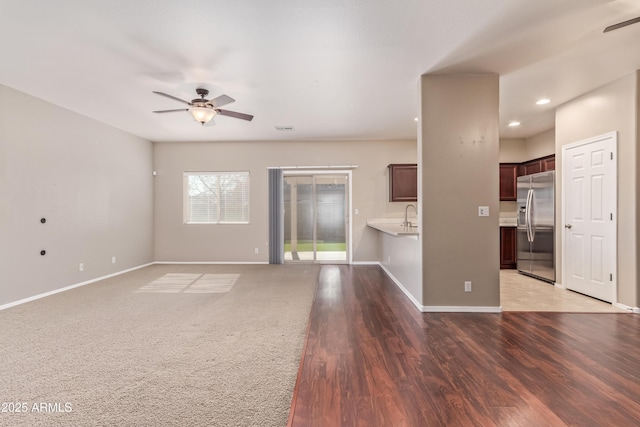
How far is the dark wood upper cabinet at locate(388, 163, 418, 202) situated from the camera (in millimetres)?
6484

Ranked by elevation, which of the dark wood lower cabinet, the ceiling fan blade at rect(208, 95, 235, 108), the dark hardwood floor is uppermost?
the ceiling fan blade at rect(208, 95, 235, 108)

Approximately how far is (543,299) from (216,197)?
6.42m

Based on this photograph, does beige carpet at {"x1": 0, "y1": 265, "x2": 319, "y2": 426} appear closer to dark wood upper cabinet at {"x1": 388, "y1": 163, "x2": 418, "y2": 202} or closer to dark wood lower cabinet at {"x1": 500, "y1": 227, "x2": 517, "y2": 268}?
dark wood upper cabinet at {"x1": 388, "y1": 163, "x2": 418, "y2": 202}

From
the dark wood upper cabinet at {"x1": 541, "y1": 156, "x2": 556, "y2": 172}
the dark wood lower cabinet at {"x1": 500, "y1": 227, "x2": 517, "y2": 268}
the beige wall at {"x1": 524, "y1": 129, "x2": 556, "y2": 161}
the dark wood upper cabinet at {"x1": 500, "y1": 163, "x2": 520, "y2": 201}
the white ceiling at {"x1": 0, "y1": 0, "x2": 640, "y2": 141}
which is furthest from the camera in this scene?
the dark wood upper cabinet at {"x1": 500, "y1": 163, "x2": 520, "y2": 201}

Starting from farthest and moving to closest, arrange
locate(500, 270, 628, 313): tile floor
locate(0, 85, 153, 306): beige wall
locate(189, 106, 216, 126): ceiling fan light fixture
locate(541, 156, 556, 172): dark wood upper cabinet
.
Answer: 1. locate(541, 156, 556, 172): dark wood upper cabinet
2. locate(0, 85, 153, 306): beige wall
3. locate(189, 106, 216, 126): ceiling fan light fixture
4. locate(500, 270, 628, 313): tile floor

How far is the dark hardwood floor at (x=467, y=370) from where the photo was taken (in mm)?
1741

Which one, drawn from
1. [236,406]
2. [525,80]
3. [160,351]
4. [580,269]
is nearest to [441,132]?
[525,80]

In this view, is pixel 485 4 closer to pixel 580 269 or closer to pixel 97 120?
pixel 580 269

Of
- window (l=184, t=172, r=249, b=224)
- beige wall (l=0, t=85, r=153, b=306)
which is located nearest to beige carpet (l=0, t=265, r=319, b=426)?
beige wall (l=0, t=85, r=153, b=306)

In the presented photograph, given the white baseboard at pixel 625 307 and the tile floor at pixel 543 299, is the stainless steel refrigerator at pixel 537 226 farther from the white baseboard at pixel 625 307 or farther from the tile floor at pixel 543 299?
the white baseboard at pixel 625 307

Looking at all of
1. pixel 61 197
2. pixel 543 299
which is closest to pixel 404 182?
pixel 543 299

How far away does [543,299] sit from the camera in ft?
13.3

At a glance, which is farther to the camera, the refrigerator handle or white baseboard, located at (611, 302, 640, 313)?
the refrigerator handle

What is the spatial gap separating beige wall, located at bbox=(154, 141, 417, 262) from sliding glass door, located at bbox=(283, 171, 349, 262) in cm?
31
